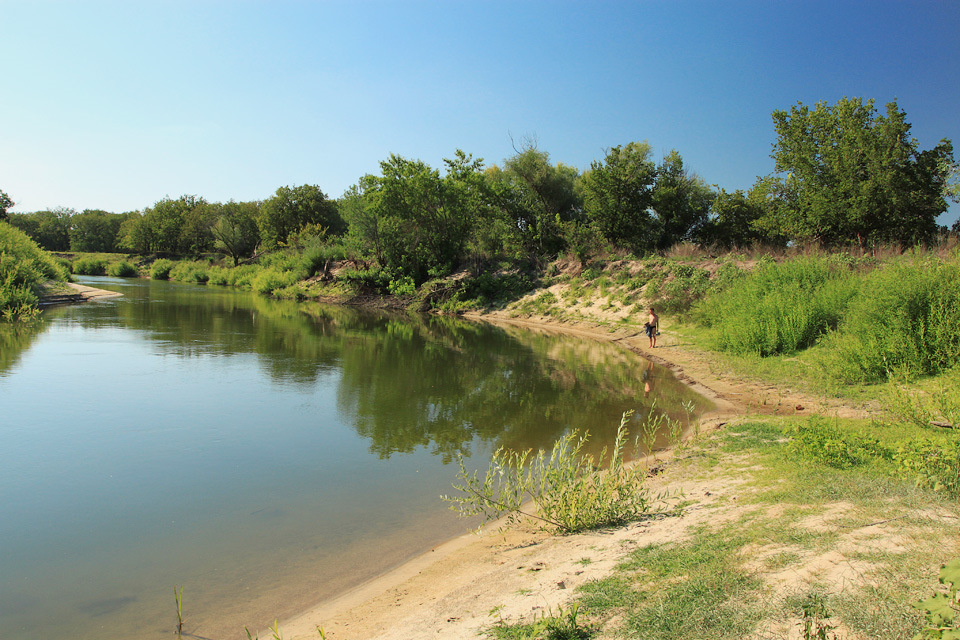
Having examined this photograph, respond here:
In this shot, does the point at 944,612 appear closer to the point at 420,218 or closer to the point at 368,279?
the point at 420,218

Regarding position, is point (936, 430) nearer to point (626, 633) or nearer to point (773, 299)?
point (626, 633)

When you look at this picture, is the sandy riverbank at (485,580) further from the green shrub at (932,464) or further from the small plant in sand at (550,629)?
the green shrub at (932,464)

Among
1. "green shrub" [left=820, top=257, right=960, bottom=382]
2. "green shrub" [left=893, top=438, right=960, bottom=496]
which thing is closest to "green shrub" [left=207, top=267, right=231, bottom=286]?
"green shrub" [left=820, top=257, right=960, bottom=382]

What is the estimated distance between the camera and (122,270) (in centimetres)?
7675

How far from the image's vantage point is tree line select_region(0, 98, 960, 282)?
25906 mm

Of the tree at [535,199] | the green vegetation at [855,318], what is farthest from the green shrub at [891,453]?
the tree at [535,199]

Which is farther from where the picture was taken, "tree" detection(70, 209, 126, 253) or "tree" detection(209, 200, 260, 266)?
"tree" detection(70, 209, 126, 253)

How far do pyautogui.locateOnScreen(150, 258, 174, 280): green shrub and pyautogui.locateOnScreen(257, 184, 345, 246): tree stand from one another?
53.5ft

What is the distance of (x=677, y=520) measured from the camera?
563 centimetres

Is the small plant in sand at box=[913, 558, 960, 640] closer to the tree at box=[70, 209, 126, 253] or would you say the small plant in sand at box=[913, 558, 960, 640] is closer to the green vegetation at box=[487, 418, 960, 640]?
the green vegetation at box=[487, 418, 960, 640]

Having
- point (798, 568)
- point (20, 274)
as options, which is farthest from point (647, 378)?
point (20, 274)

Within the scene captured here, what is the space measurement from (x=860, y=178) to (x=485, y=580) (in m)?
30.1

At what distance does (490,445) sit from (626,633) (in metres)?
6.65

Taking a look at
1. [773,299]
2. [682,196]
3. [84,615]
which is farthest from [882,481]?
[682,196]
